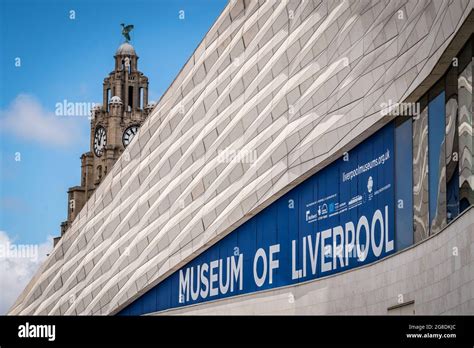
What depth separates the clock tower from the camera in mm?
139875

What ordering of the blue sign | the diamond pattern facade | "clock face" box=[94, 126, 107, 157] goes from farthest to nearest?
"clock face" box=[94, 126, 107, 157]
the diamond pattern facade
the blue sign

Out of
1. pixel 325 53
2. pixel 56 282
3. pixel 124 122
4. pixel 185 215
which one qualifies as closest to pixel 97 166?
pixel 124 122

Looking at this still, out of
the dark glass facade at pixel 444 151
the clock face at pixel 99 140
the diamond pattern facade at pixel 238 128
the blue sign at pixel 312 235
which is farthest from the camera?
the clock face at pixel 99 140

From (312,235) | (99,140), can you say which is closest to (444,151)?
(312,235)

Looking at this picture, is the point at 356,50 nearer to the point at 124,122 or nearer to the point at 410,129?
the point at 410,129

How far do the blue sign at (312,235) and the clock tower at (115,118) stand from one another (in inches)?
Answer: 3707

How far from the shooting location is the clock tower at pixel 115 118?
5507 inches

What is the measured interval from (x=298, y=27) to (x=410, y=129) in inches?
481

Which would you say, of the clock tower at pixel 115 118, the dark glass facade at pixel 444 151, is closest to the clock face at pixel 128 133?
the clock tower at pixel 115 118

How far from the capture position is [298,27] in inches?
1587

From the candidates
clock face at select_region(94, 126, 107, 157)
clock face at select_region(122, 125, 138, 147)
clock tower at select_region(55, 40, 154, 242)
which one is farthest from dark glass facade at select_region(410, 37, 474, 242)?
clock face at select_region(94, 126, 107, 157)

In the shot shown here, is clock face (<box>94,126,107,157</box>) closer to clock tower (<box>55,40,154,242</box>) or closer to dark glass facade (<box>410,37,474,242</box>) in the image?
clock tower (<box>55,40,154,242</box>)

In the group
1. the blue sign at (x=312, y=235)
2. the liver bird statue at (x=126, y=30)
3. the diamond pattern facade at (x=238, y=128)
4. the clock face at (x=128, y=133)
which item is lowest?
the blue sign at (x=312, y=235)

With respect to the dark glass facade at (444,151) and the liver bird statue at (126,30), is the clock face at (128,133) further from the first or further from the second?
the dark glass facade at (444,151)
